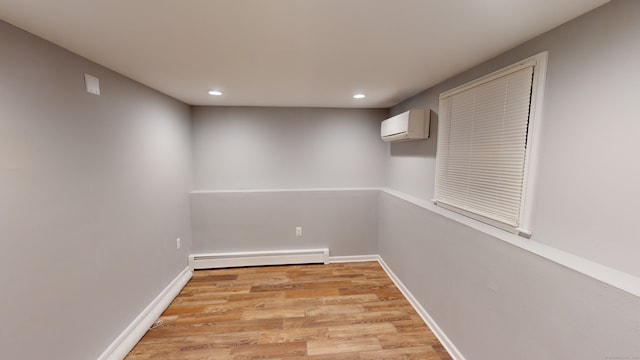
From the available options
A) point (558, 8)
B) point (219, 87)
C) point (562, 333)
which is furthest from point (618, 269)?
point (219, 87)

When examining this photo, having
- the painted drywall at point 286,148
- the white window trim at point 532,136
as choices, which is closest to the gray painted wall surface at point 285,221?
the painted drywall at point 286,148

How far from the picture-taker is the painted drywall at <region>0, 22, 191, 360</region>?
1.21m

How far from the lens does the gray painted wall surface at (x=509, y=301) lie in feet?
3.13

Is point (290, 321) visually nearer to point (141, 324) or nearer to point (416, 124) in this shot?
point (141, 324)

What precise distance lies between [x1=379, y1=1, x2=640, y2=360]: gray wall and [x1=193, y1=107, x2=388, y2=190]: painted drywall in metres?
1.93

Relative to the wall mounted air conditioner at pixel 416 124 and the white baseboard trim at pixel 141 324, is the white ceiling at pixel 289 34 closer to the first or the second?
the wall mounted air conditioner at pixel 416 124

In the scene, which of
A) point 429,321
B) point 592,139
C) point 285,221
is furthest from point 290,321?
point 592,139

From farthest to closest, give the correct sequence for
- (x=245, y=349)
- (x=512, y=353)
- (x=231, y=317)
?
(x=231, y=317) → (x=245, y=349) → (x=512, y=353)

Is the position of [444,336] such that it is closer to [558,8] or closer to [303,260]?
[303,260]

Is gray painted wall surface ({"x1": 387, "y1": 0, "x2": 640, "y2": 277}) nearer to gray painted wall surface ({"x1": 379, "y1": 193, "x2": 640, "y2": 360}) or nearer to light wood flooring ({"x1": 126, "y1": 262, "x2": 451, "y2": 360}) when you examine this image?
gray painted wall surface ({"x1": 379, "y1": 193, "x2": 640, "y2": 360})


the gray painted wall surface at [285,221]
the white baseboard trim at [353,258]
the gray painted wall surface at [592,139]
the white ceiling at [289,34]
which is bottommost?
the white baseboard trim at [353,258]

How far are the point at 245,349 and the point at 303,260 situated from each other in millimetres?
1538

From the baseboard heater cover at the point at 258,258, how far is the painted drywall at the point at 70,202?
87 cm

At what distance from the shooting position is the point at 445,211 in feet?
6.87
